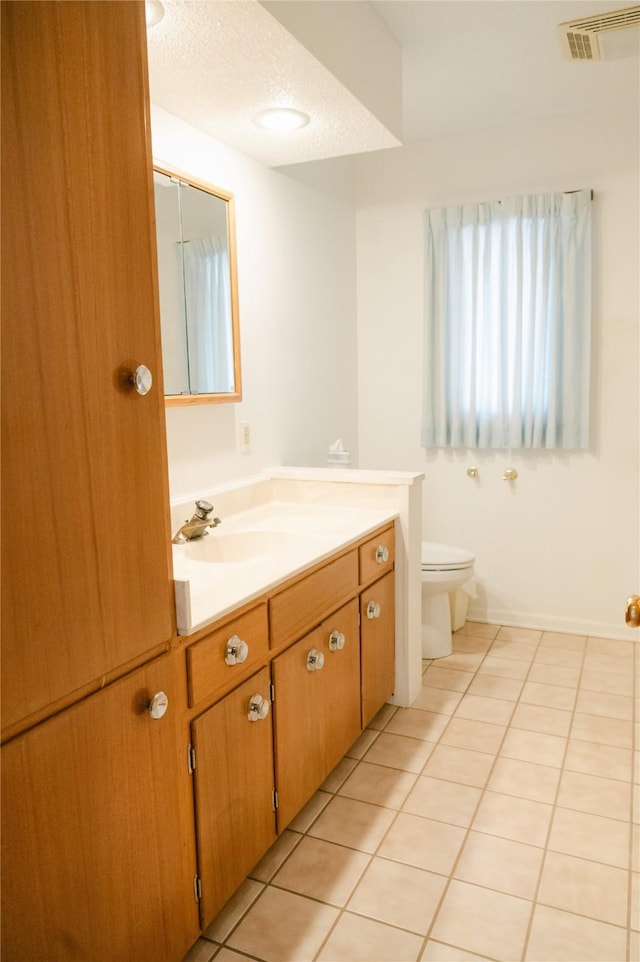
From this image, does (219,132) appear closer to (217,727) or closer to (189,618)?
(189,618)

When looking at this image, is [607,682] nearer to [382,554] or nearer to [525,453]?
[525,453]

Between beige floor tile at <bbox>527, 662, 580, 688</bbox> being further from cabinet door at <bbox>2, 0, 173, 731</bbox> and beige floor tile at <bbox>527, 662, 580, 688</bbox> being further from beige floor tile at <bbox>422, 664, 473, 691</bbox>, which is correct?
cabinet door at <bbox>2, 0, 173, 731</bbox>

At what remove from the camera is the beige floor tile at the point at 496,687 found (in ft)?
9.07

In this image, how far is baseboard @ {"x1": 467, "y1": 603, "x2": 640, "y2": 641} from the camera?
11.0 ft

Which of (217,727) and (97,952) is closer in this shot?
(97,952)

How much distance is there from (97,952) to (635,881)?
4.42ft

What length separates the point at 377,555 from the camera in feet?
7.66

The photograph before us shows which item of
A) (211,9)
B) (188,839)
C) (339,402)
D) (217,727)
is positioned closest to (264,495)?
(339,402)

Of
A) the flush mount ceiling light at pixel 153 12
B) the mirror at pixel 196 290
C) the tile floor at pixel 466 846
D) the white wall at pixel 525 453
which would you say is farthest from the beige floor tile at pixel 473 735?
the flush mount ceiling light at pixel 153 12

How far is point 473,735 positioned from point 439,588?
75cm

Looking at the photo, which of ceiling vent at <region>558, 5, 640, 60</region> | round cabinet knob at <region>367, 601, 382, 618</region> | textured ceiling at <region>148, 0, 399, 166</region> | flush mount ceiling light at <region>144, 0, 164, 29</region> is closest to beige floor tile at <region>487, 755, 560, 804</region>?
round cabinet knob at <region>367, 601, 382, 618</region>

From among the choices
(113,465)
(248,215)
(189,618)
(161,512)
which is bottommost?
(189,618)

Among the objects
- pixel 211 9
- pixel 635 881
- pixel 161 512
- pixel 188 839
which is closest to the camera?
pixel 161 512

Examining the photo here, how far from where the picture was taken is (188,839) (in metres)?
1.39
